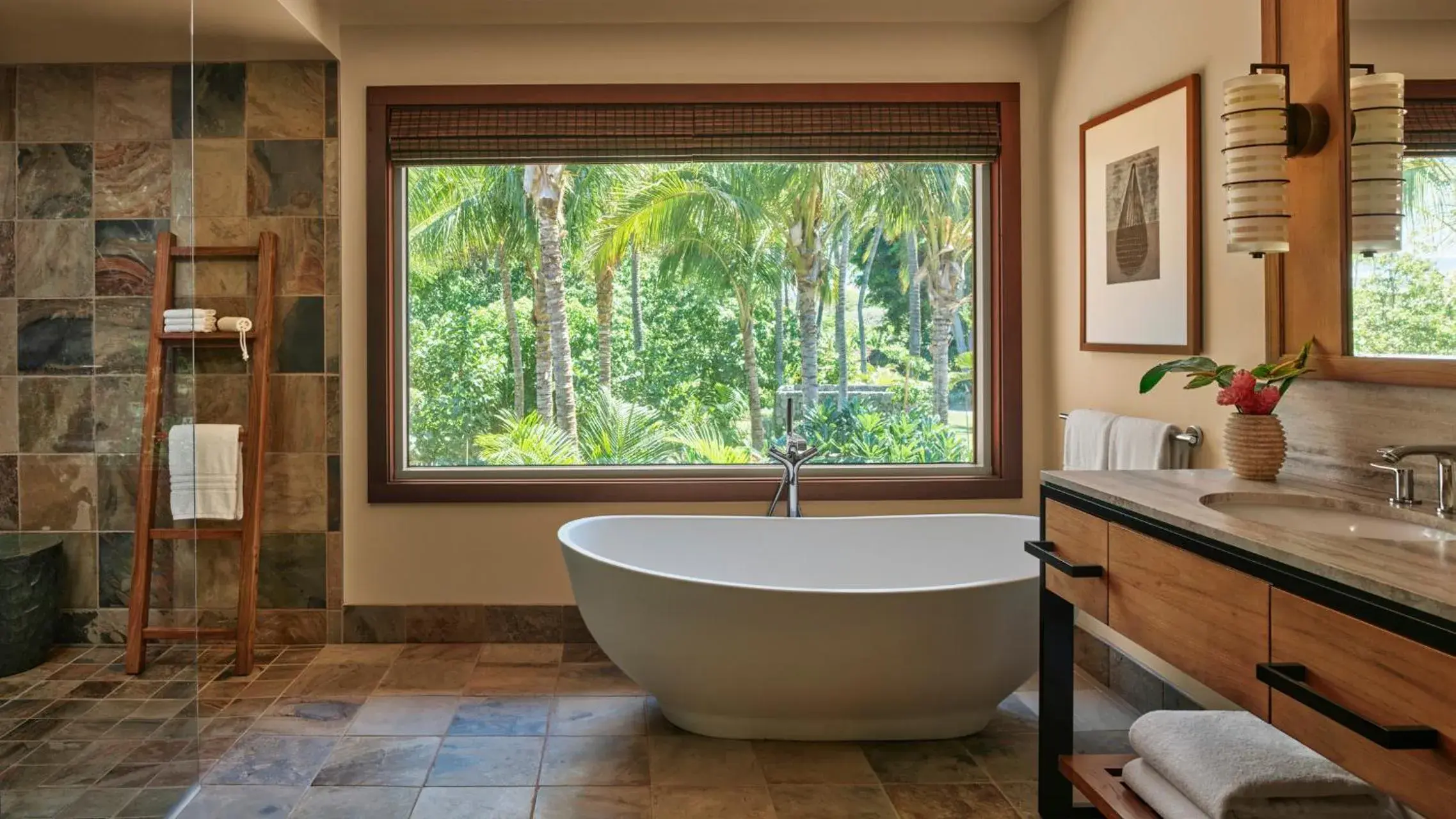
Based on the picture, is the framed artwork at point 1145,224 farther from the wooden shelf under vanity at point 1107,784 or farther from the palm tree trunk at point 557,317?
the palm tree trunk at point 557,317

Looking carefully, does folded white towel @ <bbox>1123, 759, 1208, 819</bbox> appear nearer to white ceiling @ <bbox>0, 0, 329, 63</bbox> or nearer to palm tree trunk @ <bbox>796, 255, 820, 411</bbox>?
palm tree trunk @ <bbox>796, 255, 820, 411</bbox>

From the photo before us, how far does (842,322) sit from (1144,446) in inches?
57.3

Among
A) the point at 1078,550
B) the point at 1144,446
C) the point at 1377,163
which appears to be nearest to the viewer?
the point at 1377,163

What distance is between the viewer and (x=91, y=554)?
2.33 m

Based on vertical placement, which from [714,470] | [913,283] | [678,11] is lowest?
[714,470]

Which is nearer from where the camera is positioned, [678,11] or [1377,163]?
[1377,163]

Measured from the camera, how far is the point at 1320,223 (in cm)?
231

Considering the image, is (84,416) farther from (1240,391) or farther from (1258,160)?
(1258,160)

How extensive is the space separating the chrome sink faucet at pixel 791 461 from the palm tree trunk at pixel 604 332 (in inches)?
30.5

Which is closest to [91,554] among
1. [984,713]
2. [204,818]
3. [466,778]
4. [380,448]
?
[204,818]

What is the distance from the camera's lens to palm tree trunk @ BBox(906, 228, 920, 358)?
4.15m

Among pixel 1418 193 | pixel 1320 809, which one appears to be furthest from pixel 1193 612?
pixel 1418 193

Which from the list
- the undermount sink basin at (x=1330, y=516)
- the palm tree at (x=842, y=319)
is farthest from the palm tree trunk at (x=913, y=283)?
the undermount sink basin at (x=1330, y=516)

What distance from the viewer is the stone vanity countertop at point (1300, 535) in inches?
52.2
